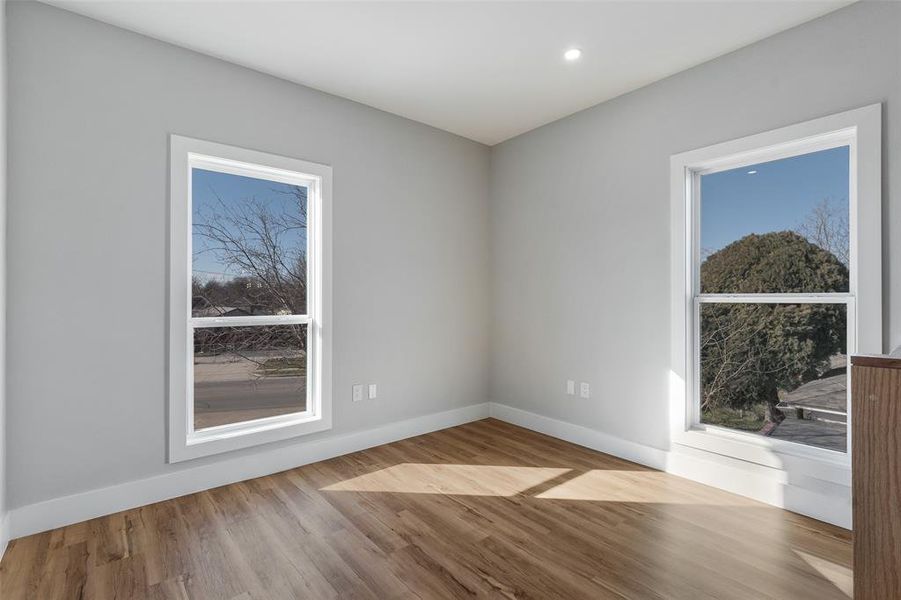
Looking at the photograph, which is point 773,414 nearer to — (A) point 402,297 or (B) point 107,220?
(A) point 402,297

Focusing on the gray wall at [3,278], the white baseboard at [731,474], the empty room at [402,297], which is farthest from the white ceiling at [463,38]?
the white baseboard at [731,474]

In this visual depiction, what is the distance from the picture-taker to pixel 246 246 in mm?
3090

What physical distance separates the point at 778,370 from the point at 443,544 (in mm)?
2249

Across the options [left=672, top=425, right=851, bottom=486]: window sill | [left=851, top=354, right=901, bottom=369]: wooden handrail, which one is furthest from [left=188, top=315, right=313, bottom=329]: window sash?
[left=851, top=354, right=901, bottom=369]: wooden handrail

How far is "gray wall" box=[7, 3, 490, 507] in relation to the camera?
7.36 ft

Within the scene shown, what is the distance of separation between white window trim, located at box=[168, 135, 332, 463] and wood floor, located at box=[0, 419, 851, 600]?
33 cm

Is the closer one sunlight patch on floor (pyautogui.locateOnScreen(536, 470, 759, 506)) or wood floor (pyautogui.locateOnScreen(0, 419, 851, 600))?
wood floor (pyautogui.locateOnScreen(0, 419, 851, 600))

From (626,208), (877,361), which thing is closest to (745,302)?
(626,208)

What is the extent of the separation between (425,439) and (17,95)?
3.39 m

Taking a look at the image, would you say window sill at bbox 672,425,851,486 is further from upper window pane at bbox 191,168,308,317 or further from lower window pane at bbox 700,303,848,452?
upper window pane at bbox 191,168,308,317

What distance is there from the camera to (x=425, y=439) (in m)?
3.76

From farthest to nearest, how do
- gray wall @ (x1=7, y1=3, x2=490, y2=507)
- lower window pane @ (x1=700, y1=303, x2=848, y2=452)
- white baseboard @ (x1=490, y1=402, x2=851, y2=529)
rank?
1. lower window pane @ (x1=700, y1=303, x2=848, y2=452)
2. white baseboard @ (x1=490, y1=402, x2=851, y2=529)
3. gray wall @ (x1=7, y1=3, x2=490, y2=507)

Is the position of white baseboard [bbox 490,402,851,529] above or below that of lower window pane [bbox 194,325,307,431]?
below

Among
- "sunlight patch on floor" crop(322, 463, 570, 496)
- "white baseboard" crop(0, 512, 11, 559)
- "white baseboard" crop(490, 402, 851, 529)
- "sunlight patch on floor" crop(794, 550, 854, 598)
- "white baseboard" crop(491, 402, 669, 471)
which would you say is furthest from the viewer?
"white baseboard" crop(491, 402, 669, 471)
